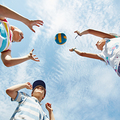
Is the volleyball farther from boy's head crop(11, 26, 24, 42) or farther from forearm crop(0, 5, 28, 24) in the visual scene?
forearm crop(0, 5, 28, 24)

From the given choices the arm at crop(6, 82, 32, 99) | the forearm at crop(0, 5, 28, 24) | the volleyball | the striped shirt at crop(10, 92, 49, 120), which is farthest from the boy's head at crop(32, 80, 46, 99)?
the volleyball

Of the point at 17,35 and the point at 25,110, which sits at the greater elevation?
the point at 17,35

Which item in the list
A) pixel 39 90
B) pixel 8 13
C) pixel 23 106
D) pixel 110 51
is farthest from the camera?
pixel 39 90

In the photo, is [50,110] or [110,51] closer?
[110,51]

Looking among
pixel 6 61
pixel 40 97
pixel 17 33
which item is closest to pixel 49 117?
pixel 40 97

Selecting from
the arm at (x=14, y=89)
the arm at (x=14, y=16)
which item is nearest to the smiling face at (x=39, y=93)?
the arm at (x=14, y=89)

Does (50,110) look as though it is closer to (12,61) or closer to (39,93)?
(39,93)

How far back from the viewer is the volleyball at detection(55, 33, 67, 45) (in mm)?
6941

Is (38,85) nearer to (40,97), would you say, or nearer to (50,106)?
(40,97)

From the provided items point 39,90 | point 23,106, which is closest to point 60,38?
point 39,90

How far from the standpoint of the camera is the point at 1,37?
8.46 ft

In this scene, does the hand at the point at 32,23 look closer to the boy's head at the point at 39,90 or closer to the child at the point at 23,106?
the child at the point at 23,106

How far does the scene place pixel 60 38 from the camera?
6.97 metres

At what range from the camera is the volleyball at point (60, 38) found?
6.94 metres
